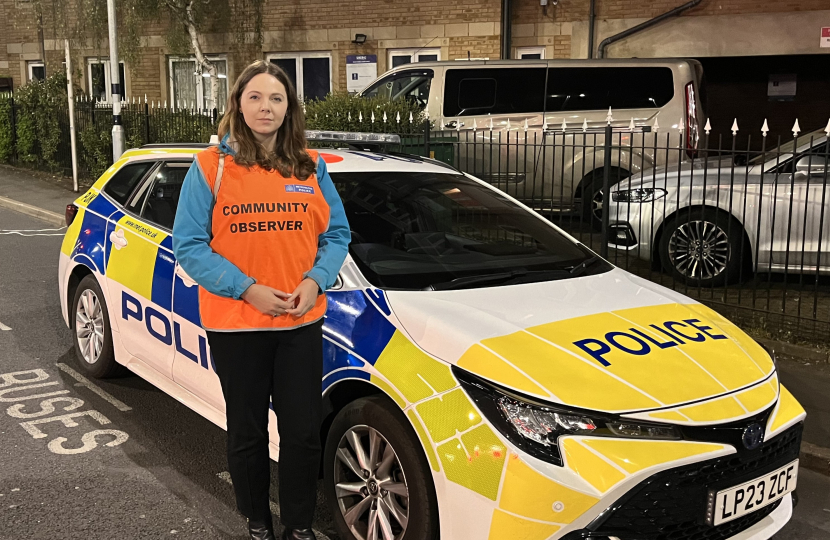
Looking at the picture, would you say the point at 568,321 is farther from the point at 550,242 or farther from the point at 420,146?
the point at 420,146

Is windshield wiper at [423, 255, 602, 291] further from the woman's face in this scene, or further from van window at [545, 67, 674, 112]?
van window at [545, 67, 674, 112]

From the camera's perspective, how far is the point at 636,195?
27.5ft

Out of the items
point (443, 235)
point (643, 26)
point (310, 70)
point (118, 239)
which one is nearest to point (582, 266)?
point (443, 235)

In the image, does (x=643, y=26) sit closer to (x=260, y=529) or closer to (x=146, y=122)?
(x=146, y=122)

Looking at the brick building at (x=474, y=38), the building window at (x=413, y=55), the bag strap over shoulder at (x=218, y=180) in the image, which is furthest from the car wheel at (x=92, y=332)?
the building window at (x=413, y=55)

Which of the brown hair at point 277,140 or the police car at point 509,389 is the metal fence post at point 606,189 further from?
the brown hair at point 277,140

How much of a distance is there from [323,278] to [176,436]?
2.05 m

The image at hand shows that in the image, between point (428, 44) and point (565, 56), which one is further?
point (428, 44)

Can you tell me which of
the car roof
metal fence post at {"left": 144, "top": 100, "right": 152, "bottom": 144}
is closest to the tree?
metal fence post at {"left": 144, "top": 100, "right": 152, "bottom": 144}

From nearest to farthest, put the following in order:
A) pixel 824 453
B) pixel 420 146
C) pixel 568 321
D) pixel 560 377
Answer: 1. pixel 560 377
2. pixel 568 321
3. pixel 824 453
4. pixel 420 146

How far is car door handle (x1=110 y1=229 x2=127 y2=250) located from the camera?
16.0 ft

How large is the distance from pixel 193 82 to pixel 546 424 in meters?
18.9

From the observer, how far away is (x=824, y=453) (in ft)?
14.9

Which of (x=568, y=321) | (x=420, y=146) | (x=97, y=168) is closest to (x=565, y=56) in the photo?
(x=420, y=146)
